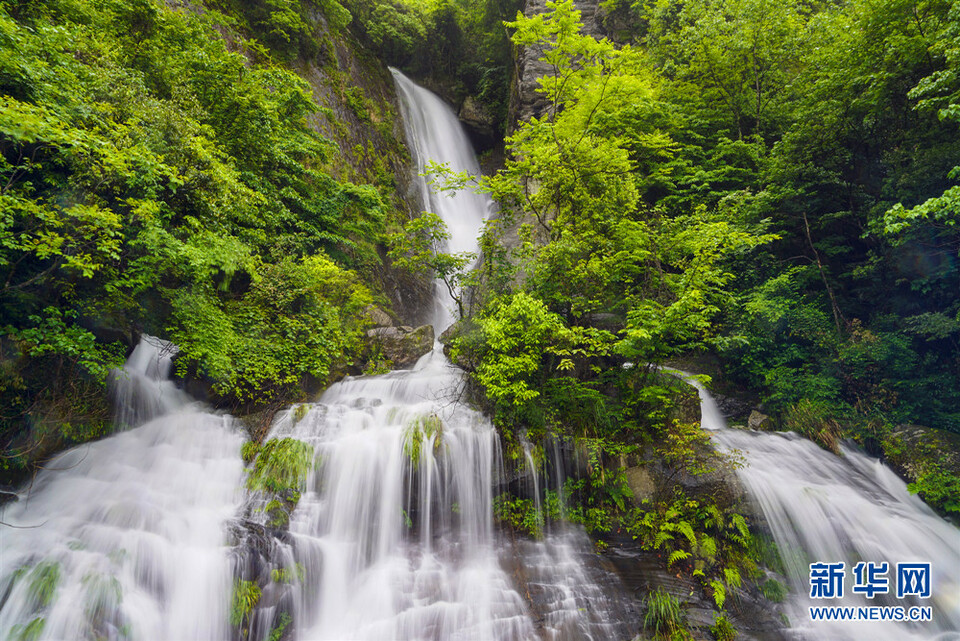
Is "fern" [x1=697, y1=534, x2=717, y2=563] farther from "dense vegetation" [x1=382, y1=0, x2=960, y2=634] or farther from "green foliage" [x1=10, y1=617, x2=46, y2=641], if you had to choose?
"green foliage" [x1=10, y1=617, x2=46, y2=641]

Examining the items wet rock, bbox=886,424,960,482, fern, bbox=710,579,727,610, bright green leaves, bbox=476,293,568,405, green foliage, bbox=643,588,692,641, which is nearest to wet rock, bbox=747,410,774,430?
wet rock, bbox=886,424,960,482

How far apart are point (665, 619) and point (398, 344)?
8414 mm

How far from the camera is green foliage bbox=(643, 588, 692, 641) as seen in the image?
5281 mm

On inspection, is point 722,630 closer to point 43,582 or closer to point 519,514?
point 519,514

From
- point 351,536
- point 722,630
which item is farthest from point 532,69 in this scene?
point 722,630

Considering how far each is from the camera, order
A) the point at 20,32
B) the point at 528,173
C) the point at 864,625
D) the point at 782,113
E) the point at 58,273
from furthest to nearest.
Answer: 1. the point at 782,113
2. the point at 528,173
3. the point at 864,625
4. the point at 58,273
5. the point at 20,32

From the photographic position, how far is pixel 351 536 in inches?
258

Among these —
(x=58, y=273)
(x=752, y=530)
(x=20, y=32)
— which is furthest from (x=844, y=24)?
(x=58, y=273)

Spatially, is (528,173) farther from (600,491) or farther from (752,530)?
(752,530)

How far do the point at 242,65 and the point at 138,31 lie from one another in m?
1.88

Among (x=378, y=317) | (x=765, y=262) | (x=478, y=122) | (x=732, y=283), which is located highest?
(x=478, y=122)

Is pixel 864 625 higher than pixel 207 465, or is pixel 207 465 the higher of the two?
pixel 207 465

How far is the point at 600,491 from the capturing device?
24.1ft

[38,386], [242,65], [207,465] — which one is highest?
[242,65]
